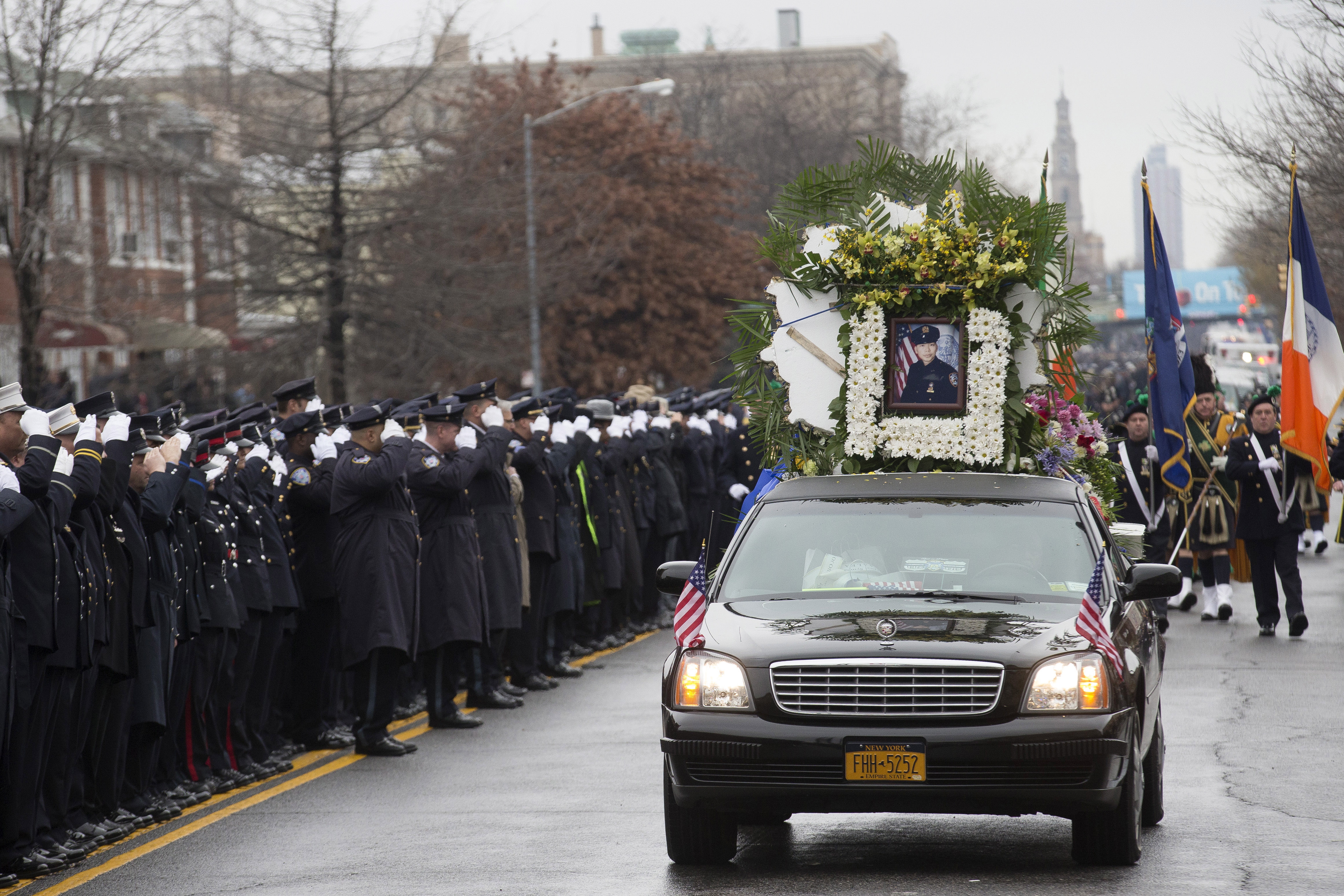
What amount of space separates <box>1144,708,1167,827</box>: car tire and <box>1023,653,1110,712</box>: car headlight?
126cm

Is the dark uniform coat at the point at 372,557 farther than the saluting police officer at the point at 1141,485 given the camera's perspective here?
No

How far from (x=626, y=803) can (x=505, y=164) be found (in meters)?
23.1

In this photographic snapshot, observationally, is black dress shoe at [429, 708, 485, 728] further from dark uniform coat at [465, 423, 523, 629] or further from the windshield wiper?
the windshield wiper

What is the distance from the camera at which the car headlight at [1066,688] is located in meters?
7.43

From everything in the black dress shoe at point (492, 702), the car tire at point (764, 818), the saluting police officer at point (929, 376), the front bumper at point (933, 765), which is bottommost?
the black dress shoe at point (492, 702)

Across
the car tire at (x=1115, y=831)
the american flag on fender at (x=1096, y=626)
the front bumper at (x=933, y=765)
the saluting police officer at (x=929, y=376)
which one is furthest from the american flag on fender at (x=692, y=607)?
the saluting police officer at (x=929, y=376)

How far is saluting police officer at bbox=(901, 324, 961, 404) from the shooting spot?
11.1m

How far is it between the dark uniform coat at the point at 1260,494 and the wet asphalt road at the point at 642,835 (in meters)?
4.41

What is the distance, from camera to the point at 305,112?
2450 cm

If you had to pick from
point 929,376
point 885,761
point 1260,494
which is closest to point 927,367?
point 929,376

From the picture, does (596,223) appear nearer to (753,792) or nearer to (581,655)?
(581,655)

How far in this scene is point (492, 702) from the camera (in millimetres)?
13586

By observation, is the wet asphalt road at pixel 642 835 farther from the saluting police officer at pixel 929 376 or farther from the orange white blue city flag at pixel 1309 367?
the saluting police officer at pixel 929 376

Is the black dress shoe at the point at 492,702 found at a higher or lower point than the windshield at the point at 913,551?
lower
